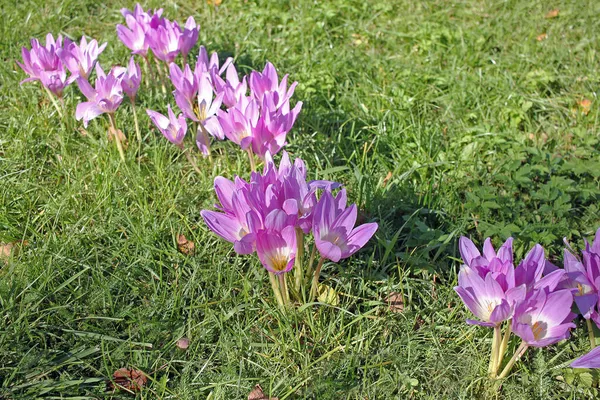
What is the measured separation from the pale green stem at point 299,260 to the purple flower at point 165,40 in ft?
4.37

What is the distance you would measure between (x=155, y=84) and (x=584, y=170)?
2.15 meters

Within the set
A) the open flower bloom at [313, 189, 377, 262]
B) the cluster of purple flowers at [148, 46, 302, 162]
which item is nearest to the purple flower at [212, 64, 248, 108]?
the cluster of purple flowers at [148, 46, 302, 162]

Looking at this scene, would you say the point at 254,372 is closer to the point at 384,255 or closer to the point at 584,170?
the point at 384,255

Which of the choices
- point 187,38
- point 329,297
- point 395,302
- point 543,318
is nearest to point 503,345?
point 543,318

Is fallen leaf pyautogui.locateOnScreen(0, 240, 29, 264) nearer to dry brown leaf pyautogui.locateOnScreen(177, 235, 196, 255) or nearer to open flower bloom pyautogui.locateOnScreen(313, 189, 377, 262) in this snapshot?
dry brown leaf pyautogui.locateOnScreen(177, 235, 196, 255)

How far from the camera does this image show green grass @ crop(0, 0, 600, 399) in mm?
2109

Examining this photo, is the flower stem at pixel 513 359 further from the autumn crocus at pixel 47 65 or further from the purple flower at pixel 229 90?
the autumn crocus at pixel 47 65

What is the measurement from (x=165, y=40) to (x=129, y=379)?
1633 millimetres

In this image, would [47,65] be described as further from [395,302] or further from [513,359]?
[513,359]

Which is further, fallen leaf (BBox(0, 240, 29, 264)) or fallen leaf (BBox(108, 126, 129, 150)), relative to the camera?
fallen leaf (BBox(108, 126, 129, 150))

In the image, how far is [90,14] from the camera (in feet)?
13.0

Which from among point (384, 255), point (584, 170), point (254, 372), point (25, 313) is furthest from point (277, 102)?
point (584, 170)

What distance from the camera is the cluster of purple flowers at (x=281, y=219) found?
1.89 m

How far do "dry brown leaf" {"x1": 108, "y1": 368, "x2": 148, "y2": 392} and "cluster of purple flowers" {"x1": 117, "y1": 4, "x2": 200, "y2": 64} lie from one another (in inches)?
59.9
